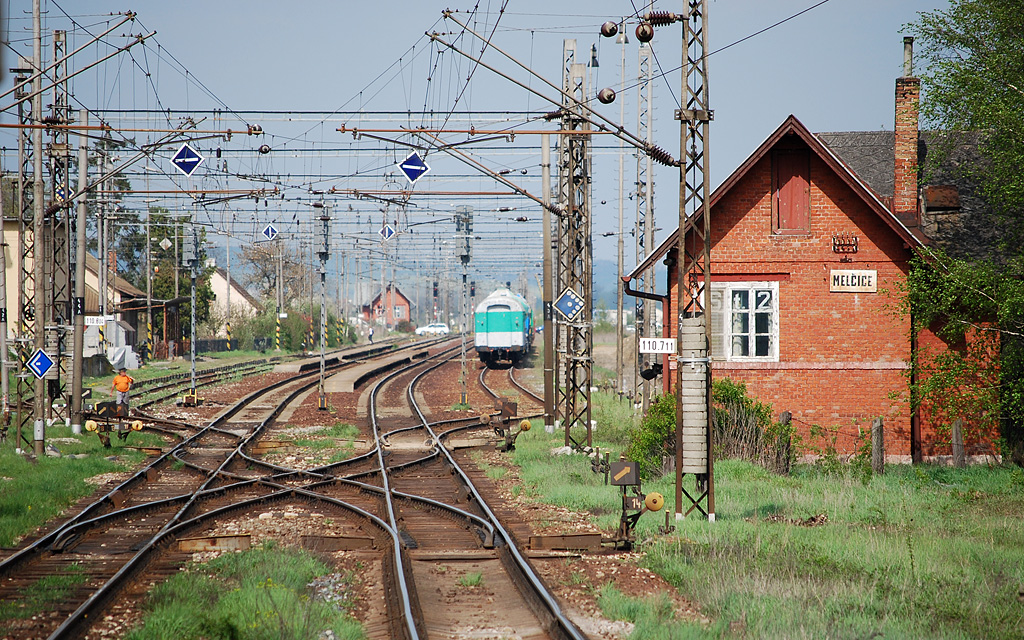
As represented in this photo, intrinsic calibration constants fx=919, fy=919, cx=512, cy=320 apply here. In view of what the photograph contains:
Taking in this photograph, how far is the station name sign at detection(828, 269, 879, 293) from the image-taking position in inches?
770

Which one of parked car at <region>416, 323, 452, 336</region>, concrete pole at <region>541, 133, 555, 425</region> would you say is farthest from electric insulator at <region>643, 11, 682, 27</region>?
parked car at <region>416, 323, 452, 336</region>

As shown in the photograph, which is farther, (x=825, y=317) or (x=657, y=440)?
(x=825, y=317)

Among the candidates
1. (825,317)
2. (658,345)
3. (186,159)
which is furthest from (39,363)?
(825,317)

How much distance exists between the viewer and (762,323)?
65.5 ft

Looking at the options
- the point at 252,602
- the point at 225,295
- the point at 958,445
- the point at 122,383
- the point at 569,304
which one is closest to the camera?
Answer: the point at 252,602

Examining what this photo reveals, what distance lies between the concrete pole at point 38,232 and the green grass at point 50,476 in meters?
0.80

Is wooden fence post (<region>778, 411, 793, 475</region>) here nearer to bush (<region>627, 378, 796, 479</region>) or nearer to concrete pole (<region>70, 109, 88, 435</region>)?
bush (<region>627, 378, 796, 479</region>)

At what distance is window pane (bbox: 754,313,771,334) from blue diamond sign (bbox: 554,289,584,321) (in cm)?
397

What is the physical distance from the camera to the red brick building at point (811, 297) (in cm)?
1955

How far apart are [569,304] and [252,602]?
1156 cm

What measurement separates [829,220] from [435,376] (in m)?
27.6

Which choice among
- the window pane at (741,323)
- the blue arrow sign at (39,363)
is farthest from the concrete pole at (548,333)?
the blue arrow sign at (39,363)

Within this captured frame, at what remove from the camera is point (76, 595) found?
9305mm

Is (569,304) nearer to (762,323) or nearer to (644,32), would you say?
(762,323)
